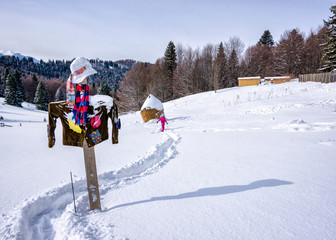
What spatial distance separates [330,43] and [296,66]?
13609 mm

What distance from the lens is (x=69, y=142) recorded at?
99.3 inches

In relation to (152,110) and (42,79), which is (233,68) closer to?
(152,110)

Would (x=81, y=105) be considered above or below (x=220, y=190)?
above

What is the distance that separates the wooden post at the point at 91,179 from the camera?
93.0 inches

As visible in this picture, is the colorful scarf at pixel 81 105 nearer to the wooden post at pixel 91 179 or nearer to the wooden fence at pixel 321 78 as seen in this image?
the wooden post at pixel 91 179

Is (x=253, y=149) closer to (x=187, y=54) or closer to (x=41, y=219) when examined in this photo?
(x=41, y=219)

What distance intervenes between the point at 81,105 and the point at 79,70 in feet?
1.46

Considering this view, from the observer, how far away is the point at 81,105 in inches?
89.0

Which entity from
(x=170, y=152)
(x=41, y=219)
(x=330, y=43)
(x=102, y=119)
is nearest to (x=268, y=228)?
(x=102, y=119)

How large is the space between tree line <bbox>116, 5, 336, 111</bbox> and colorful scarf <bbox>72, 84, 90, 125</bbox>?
1166 inches

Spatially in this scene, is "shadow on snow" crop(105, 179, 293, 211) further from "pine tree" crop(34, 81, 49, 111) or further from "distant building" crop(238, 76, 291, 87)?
"pine tree" crop(34, 81, 49, 111)

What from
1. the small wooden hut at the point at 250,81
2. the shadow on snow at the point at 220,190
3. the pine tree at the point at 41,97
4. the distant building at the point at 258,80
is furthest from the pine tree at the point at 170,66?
the shadow on snow at the point at 220,190

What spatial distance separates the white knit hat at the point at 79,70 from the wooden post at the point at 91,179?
832mm

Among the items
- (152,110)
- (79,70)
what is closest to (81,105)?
(79,70)
